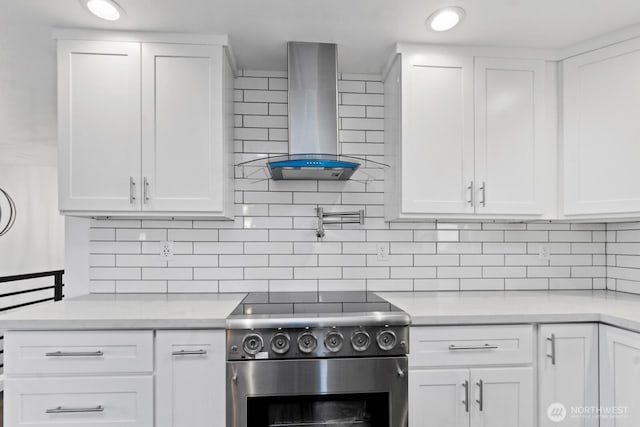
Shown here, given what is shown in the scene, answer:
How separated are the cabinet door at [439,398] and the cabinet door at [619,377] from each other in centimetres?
62

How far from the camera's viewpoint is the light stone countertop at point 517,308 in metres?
1.76

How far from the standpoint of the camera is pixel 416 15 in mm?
1903

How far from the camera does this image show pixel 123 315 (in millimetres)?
1723

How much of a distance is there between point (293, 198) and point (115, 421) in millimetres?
1439

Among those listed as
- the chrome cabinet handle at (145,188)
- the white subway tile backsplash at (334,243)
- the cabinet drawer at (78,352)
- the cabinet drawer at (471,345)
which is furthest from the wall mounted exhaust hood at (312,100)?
the cabinet drawer at (78,352)

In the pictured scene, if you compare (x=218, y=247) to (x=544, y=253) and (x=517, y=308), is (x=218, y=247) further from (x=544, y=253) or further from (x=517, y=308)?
(x=544, y=253)

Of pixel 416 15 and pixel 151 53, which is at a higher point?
pixel 416 15

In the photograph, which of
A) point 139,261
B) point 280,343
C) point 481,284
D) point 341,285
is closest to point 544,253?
point 481,284

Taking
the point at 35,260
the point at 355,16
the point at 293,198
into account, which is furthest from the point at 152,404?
the point at 35,260

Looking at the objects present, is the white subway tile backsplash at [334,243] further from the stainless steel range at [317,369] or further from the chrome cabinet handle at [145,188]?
the stainless steel range at [317,369]

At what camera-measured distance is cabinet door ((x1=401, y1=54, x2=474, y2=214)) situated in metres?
2.14

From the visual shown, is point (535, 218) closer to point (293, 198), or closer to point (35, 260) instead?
point (293, 198)

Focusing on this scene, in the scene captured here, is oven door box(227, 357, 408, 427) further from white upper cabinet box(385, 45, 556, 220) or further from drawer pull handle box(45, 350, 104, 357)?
white upper cabinet box(385, 45, 556, 220)

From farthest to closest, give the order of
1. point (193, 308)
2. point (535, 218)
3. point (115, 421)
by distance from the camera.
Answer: point (535, 218) → point (193, 308) → point (115, 421)
